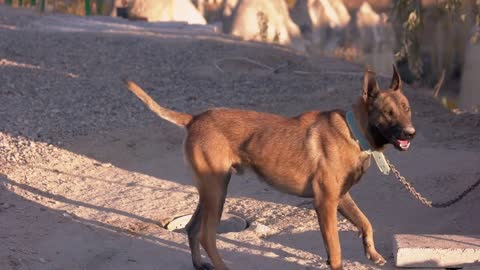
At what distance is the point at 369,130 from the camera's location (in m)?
6.61

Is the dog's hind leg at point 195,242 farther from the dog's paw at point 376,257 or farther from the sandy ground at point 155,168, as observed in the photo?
the dog's paw at point 376,257

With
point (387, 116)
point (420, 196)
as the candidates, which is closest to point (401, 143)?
point (387, 116)

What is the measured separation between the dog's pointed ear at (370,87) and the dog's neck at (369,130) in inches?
3.3

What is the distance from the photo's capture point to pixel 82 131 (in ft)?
37.6

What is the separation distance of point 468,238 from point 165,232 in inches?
104

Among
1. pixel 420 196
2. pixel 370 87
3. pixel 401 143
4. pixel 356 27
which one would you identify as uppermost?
pixel 370 87

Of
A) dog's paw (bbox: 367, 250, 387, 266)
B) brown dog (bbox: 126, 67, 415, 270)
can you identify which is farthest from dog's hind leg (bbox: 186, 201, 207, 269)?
dog's paw (bbox: 367, 250, 387, 266)

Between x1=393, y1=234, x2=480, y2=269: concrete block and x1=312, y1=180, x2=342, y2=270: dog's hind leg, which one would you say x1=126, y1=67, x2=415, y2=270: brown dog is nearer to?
x1=312, y1=180, x2=342, y2=270: dog's hind leg

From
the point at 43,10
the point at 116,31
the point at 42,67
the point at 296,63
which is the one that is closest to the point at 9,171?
the point at 42,67

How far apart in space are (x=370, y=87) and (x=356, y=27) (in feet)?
88.5

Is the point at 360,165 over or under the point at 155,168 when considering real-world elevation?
over

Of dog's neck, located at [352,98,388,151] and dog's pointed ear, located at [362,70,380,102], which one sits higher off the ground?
dog's pointed ear, located at [362,70,380,102]

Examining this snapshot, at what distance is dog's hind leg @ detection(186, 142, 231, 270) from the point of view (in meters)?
6.84

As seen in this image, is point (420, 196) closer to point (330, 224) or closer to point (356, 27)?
point (330, 224)
